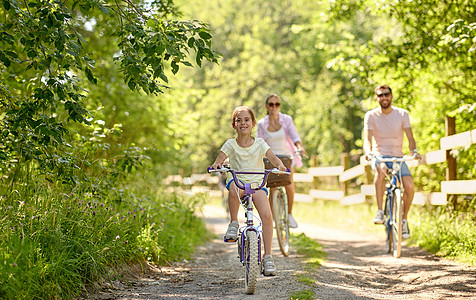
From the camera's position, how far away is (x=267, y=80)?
29.0m

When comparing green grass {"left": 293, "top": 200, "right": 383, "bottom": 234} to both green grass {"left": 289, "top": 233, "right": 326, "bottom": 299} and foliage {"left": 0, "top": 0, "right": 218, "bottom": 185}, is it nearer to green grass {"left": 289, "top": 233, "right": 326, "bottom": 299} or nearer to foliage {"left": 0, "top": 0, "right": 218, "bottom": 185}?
green grass {"left": 289, "top": 233, "right": 326, "bottom": 299}

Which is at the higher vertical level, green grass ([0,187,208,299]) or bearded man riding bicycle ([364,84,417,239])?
bearded man riding bicycle ([364,84,417,239])

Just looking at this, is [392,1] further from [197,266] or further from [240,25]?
[240,25]

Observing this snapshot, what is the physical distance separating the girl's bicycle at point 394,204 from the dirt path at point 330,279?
21 centimetres

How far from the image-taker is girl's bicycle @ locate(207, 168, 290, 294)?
4727 mm

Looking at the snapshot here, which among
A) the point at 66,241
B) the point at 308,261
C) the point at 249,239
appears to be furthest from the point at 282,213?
the point at 66,241

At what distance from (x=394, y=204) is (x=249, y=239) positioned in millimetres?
3251

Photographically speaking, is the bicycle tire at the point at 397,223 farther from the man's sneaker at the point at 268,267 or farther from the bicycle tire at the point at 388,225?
the man's sneaker at the point at 268,267

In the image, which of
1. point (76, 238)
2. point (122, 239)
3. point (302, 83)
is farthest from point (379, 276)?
point (302, 83)

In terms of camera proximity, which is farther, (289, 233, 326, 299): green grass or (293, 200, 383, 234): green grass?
(293, 200, 383, 234): green grass

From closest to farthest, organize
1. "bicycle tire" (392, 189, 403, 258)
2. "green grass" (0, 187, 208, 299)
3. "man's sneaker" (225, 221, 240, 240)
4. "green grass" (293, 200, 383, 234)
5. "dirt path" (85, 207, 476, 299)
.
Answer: "green grass" (0, 187, 208, 299) < "dirt path" (85, 207, 476, 299) < "man's sneaker" (225, 221, 240, 240) < "bicycle tire" (392, 189, 403, 258) < "green grass" (293, 200, 383, 234)

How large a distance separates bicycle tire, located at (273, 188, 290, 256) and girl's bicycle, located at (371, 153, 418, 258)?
Answer: 4.31ft

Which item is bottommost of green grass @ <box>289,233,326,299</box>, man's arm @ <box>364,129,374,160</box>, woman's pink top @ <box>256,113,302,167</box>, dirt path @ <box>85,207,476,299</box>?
dirt path @ <box>85,207,476,299</box>

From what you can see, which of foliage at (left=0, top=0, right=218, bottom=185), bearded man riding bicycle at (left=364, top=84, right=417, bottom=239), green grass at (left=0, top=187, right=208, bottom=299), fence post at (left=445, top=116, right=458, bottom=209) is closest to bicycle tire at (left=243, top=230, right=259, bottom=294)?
green grass at (left=0, top=187, right=208, bottom=299)
